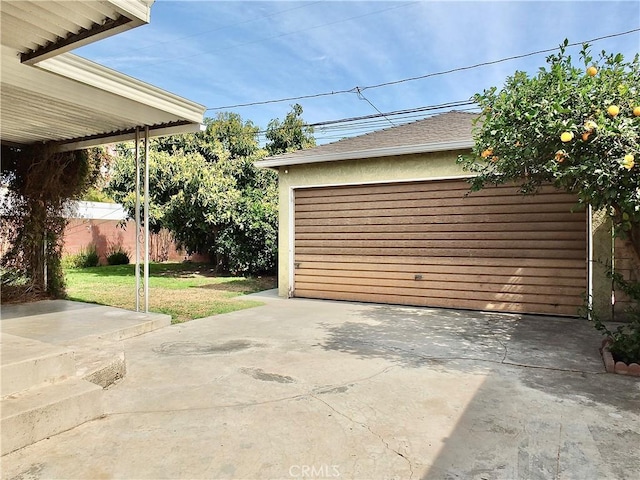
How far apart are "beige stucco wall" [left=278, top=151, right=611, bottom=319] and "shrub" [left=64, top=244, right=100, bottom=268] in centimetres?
956

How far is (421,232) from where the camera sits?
24.0ft

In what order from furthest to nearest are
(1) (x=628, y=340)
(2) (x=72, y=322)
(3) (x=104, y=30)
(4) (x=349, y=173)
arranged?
(4) (x=349, y=173), (2) (x=72, y=322), (1) (x=628, y=340), (3) (x=104, y=30)

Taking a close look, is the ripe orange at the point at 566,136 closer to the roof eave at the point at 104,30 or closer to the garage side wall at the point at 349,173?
the roof eave at the point at 104,30

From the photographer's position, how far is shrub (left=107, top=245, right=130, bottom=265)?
1580cm

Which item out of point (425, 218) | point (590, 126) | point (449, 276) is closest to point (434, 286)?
point (449, 276)

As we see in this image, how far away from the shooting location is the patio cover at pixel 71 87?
9.73ft

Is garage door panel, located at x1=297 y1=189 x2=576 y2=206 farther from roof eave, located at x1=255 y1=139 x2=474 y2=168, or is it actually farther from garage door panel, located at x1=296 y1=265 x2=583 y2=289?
garage door panel, located at x1=296 y1=265 x2=583 y2=289

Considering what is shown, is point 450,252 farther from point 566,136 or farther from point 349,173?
point 566,136

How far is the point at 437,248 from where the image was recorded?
7.16 m

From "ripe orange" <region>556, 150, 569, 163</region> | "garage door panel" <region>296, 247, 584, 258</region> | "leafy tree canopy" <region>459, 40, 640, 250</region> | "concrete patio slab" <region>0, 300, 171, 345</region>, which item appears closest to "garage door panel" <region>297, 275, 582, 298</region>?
"garage door panel" <region>296, 247, 584, 258</region>

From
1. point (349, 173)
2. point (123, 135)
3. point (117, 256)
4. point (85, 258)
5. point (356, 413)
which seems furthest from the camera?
point (117, 256)

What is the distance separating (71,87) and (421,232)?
18.0 feet

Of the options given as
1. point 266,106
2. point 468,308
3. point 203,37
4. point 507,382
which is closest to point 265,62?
point 266,106

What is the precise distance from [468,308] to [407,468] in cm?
515
